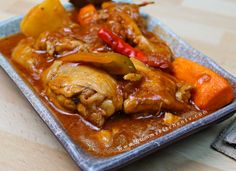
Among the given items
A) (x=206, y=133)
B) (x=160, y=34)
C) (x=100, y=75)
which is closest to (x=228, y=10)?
(x=160, y=34)

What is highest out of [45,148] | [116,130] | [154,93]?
[154,93]

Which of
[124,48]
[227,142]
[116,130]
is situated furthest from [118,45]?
[227,142]

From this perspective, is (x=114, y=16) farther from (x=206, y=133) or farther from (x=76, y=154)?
(x=76, y=154)

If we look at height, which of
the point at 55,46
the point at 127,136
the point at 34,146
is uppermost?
the point at 55,46

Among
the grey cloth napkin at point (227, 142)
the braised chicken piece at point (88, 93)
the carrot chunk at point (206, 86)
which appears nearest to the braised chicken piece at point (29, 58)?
the braised chicken piece at point (88, 93)

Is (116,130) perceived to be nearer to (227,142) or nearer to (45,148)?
(45,148)

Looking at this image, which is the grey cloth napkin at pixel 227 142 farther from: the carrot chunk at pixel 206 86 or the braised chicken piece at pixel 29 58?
the braised chicken piece at pixel 29 58
